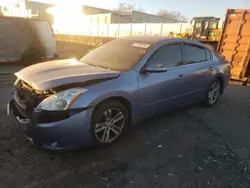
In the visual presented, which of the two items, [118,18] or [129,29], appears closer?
[129,29]

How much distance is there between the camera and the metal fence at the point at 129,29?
2178 centimetres

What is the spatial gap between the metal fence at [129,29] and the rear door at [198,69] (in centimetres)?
1226

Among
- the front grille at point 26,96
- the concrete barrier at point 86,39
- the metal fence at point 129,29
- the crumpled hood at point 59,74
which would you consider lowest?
the concrete barrier at point 86,39

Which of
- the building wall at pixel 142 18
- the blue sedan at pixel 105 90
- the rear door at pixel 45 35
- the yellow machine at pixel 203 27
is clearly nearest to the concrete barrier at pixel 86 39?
the yellow machine at pixel 203 27

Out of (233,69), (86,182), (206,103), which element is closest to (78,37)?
(233,69)

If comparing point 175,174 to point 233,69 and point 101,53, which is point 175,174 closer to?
point 101,53

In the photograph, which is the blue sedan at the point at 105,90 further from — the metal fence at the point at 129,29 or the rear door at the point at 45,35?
the metal fence at the point at 129,29

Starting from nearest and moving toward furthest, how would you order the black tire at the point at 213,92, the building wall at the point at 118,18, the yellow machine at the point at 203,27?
the black tire at the point at 213,92
the yellow machine at the point at 203,27
the building wall at the point at 118,18

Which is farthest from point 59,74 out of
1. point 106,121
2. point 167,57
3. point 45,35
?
point 45,35

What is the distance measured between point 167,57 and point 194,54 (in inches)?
35.8

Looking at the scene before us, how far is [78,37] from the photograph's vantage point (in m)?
29.8

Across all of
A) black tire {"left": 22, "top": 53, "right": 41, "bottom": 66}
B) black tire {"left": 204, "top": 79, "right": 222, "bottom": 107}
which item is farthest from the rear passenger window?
black tire {"left": 22, "top": 53, "right": 41, "bottom": 66}

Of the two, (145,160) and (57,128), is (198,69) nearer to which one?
(145,160)

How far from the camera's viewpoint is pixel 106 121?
119 inches
